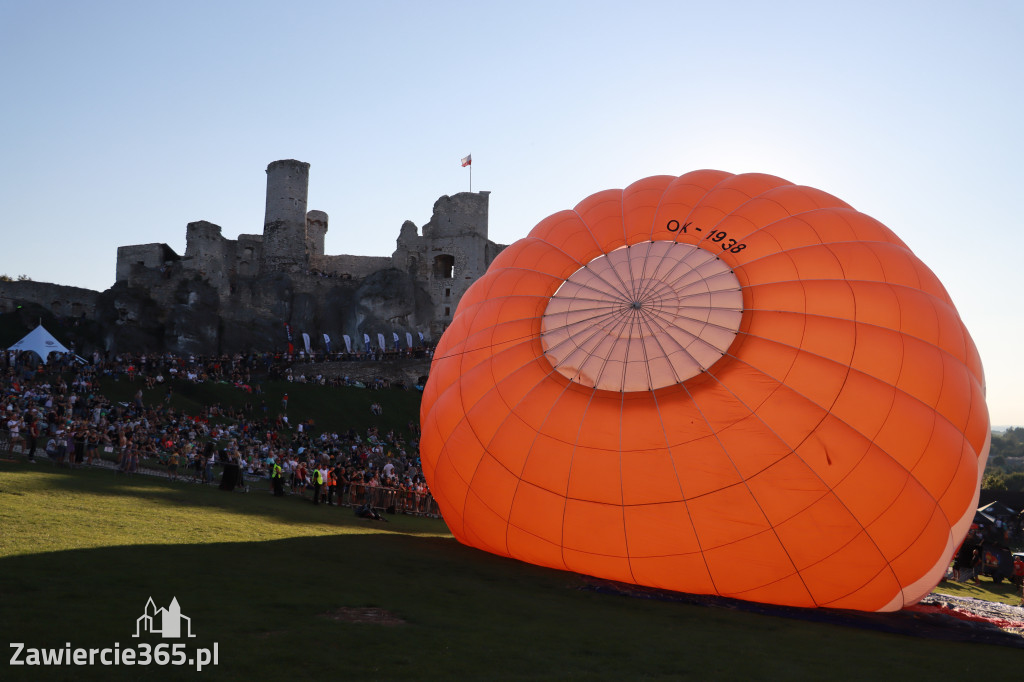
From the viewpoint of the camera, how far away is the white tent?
30.1 m

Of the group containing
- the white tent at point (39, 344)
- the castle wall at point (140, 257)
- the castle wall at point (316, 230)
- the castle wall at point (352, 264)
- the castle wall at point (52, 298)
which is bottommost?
the white tent at point (39, 344)

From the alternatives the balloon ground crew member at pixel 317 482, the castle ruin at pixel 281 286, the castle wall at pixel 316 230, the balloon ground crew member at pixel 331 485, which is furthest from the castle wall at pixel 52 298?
the balloon ground crew member at pixel 317 482

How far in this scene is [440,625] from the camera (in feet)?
22.7

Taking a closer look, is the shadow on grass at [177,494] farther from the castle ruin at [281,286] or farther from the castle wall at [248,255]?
the castle wall at [248,255]

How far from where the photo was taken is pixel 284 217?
169 ft

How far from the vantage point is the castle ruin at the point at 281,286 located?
143 ft

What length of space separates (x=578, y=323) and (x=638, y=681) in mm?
5225

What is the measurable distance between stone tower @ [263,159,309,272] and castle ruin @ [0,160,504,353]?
68 millimetres

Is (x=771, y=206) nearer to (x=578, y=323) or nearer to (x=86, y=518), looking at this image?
(x=578, y=323)

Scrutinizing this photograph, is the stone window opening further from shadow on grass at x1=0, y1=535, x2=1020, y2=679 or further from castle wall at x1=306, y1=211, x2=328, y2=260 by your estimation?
shadow on grass at x1=0, y1=535, x2=1020, y2=679

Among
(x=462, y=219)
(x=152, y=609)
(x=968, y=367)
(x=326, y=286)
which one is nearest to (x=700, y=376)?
(x=968, y=367)

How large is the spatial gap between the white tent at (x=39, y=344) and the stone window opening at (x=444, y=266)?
2867 cm

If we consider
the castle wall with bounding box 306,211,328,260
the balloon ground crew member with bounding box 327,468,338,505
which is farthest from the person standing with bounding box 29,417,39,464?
the castle wall with bounding box 306,211,328,260

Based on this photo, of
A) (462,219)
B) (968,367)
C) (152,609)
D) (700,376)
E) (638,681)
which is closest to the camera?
(638,681)
